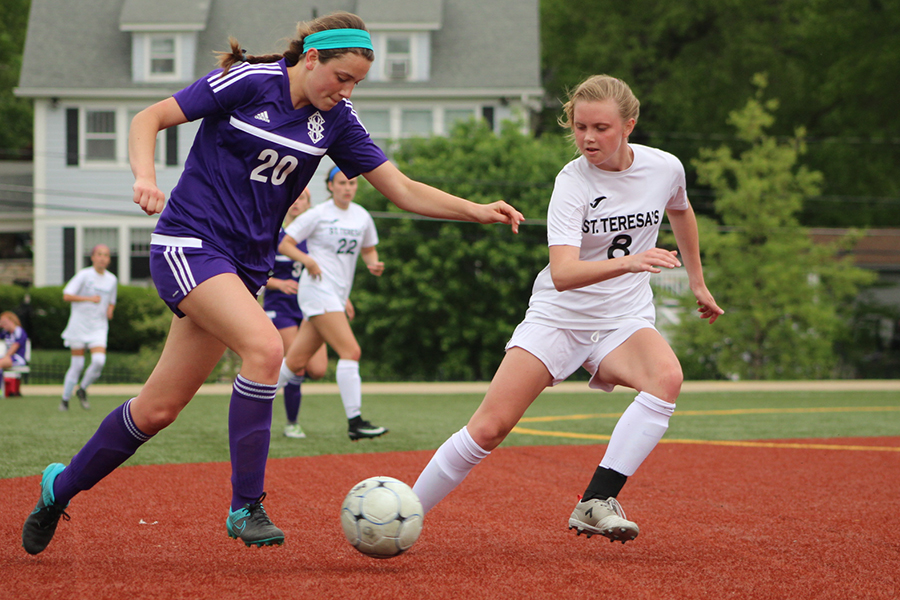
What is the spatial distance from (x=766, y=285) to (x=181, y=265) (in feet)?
66.6

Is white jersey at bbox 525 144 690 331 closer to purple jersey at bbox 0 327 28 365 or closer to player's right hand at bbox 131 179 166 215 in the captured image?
player's right hand at bbox 131 179 166 215

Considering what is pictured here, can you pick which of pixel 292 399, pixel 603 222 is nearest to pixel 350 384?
pixel 292 399

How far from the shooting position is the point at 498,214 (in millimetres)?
4145

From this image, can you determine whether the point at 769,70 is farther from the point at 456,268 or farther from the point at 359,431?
the point at 359,431

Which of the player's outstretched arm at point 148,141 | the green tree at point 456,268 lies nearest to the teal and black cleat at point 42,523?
the player's outstretched arm at point 148,141

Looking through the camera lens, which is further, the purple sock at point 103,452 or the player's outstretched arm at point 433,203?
the player's outstretched arm at point 433,203

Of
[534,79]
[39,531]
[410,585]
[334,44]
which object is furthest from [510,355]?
[534,79]

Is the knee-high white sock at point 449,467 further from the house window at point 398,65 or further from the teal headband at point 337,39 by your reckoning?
the house window at point 398,65

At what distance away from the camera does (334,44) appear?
391cm

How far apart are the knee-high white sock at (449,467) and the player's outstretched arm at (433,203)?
3.12ft

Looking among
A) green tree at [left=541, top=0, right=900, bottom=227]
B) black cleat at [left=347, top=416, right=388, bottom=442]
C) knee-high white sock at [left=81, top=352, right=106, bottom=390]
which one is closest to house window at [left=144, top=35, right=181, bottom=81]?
green tree at [left=541, top=0, right=900, bottom=227]

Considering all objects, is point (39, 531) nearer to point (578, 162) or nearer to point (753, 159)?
point (578, 162)

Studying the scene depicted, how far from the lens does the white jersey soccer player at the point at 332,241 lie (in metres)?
8.34

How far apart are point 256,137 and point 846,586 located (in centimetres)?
293
